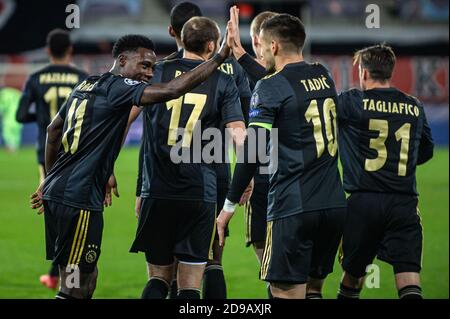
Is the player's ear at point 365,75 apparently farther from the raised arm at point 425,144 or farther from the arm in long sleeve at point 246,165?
the arm in long sleeve at point 246,165

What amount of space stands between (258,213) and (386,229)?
119 centimetres

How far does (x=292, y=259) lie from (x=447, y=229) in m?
7.28

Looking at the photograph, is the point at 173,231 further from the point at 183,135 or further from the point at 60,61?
the point at 60,61

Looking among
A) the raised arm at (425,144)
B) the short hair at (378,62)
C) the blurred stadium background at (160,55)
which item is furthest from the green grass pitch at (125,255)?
the short hair at (378,62)

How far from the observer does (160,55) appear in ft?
Result: 81.4

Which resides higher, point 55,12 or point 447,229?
point 55,12

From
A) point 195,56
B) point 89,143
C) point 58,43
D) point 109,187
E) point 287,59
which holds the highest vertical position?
point 58,43

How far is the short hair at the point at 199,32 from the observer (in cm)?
586

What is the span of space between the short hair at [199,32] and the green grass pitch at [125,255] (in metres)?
2.98

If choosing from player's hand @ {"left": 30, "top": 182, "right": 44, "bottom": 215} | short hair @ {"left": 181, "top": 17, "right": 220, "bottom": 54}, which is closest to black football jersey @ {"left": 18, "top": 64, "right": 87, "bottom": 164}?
player's hand @ {"left": 30, "top": 182, "right": 44, "bottom": 215}

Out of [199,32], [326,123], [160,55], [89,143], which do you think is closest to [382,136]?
[326,123]
